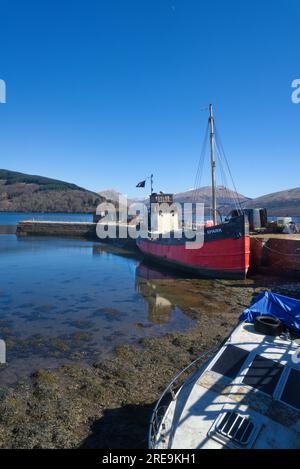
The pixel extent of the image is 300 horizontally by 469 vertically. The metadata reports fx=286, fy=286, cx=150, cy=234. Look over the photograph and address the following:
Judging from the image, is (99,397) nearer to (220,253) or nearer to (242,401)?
(242,401)

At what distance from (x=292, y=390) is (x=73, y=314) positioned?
41.0ft

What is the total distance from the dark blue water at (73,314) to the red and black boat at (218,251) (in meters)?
4.56

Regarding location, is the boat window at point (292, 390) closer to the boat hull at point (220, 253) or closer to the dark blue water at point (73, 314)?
the dark blue water at point (73, 314)

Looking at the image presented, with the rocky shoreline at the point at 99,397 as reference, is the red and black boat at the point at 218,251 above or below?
above

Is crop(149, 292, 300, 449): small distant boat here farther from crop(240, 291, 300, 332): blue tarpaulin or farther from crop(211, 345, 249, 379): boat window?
crop(240, 291, 300, 332): blue tarpaulin

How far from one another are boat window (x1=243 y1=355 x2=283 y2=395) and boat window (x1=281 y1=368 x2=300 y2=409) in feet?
0.69

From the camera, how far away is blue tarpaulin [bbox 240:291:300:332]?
27.5 feet

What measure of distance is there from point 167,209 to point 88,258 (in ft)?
40.7

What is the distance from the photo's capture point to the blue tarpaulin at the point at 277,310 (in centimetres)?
839

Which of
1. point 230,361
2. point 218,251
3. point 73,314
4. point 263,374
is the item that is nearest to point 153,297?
point 73,314

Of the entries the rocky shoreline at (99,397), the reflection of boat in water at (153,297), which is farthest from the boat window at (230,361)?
the reflection of boat in water at (153,297)

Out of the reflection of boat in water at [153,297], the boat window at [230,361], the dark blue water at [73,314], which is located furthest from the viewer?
the reflection of boat in water at [153,297]

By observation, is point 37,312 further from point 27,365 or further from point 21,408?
point 21,408

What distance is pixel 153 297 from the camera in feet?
64.6
